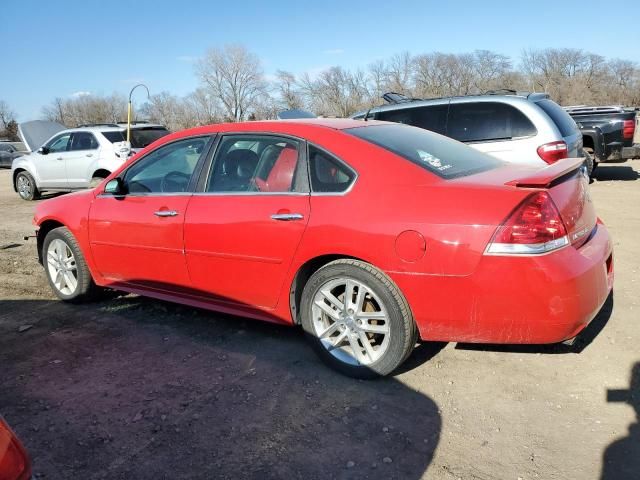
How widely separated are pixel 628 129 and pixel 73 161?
37.9 ft

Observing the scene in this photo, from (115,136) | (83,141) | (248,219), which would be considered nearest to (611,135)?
(248,219)

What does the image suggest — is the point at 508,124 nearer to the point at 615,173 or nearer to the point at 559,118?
the point at 559,118

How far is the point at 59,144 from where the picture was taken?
12539 mm

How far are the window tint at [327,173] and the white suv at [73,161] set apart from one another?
872cm

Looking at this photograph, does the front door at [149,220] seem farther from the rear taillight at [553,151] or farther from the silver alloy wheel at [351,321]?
the rear taillight at [553,151]

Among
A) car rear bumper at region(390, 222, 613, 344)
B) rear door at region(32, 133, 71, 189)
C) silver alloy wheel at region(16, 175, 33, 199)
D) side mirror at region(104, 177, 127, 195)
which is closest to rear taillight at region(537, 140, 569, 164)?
car rear bumper at region(390, 222, 613, 344)

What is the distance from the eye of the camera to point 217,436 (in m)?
2.79

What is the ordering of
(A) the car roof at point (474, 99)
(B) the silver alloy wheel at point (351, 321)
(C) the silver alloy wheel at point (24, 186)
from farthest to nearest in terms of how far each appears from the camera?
(C) the silver alloy wheel at point (24, 186) → (A) the car roof at point (474, 99) → (B) the silver alloy wheel at point (351, 321)

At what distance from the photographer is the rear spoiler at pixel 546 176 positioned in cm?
287

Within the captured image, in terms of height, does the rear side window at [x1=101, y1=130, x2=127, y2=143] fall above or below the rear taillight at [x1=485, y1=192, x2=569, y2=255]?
above

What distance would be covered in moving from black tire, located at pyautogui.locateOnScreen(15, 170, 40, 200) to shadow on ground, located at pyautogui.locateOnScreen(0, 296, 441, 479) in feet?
33.5

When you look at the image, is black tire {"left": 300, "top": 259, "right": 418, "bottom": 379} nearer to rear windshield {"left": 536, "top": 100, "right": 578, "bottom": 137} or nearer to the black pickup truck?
rear windshield {"left": 536, "top": 100, "right": 578, "bottom": 137}

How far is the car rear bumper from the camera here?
9.08 feet

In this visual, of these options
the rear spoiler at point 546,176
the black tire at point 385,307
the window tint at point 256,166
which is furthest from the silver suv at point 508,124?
the black tire at point 385,307
